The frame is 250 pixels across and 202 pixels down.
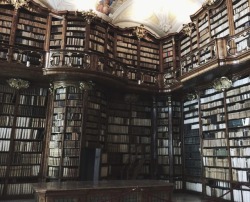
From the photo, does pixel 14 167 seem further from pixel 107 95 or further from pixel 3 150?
pixel 107 95

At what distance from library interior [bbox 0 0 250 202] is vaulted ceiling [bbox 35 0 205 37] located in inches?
48.0

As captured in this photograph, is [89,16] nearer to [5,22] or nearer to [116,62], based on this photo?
[116,62]

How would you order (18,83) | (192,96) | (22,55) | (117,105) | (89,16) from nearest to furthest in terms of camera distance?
1. (18,83)
2. (22,55)
3. (89,16)
4. (192,96)
5. (117,105)

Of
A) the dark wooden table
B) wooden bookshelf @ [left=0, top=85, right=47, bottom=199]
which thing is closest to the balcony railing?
wooden bookshelf @ [left=0, top=85, right=47, bottom=199]

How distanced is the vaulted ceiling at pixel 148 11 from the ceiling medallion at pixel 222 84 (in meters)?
4.10

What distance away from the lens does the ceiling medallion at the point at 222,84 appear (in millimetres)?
6383

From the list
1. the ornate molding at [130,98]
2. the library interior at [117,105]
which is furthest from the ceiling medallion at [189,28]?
the ornate molding at [130,98]

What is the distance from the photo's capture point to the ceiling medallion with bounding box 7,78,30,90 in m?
6.64

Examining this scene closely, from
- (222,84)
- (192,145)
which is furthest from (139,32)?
(192,145)

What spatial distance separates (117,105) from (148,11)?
14.5 feet

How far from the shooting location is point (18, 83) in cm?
670

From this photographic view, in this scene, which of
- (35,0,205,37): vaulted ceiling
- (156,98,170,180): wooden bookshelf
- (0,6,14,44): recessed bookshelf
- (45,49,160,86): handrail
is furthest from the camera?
(35,0,205,37): vaulted ceiling

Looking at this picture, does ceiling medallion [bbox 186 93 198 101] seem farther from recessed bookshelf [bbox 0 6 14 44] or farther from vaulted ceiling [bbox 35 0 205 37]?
recessed bookshelf [bbox 0 6 14 44]

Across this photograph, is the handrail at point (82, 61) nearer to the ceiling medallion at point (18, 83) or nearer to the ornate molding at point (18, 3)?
the ceiling medallion at point (18, 83)
